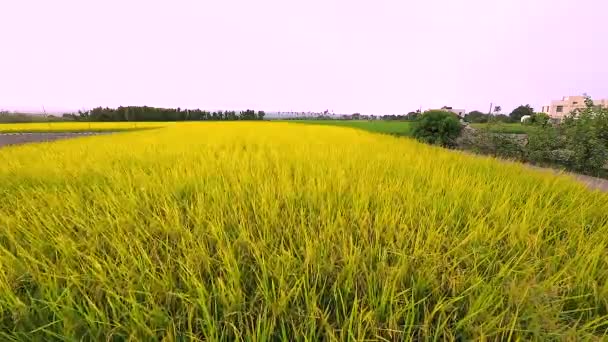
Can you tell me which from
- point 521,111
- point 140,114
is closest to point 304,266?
point 140,114

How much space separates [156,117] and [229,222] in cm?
4346

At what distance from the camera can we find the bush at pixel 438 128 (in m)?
13.4

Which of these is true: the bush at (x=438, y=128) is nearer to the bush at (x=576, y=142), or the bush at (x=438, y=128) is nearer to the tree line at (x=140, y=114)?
the bush at (x=576, y=142)

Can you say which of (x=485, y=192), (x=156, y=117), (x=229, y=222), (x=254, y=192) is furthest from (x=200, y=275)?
(x=156, y=117)

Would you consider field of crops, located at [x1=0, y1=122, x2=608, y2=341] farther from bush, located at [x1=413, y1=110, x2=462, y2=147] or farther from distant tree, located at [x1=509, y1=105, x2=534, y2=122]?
distant tree, located at [x1=509, y1=105, x2=534, y2=122]

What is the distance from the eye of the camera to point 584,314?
925 mm

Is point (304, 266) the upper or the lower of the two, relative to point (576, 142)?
lower

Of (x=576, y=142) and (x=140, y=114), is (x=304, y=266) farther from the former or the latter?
(x=140, y=114)

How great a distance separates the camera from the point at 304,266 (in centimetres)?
97

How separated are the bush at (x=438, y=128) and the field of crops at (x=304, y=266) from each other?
1268 centimetres

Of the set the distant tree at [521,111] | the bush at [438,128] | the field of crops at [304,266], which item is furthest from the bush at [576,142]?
the distant tree at [521,111]

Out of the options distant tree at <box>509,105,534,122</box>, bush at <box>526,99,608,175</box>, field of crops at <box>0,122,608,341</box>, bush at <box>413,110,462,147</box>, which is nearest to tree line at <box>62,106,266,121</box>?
bush at <box>413,110,462,147</box>

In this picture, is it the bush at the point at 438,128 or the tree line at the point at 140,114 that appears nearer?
the bush at the point at 438,128

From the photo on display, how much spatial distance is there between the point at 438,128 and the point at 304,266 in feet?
48.3
